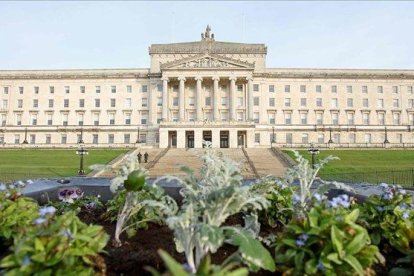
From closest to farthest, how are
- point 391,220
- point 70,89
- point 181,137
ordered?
point 391,220
point 181,137
point 70,89

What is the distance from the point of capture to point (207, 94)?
7388 centimetres

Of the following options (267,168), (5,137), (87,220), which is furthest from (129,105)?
(87,220)

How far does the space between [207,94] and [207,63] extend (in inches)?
274

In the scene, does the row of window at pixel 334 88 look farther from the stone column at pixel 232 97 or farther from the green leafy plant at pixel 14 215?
the green leafy plant at pixel 14 215

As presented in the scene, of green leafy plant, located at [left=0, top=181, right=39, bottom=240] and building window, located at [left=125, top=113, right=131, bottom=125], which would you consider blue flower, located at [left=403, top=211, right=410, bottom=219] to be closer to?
green leafy plant, located at [left=0, top=181, right=39, bottom=240]

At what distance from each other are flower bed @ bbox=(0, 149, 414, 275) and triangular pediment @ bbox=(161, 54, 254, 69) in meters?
65.6

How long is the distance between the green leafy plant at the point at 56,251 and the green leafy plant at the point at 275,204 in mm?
3405

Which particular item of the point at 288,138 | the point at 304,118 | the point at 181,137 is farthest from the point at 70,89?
the point at 304,118

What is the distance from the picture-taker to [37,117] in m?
77.1

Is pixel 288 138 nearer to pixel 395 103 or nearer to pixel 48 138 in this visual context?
pixel 395 103

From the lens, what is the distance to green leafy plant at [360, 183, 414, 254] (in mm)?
4805

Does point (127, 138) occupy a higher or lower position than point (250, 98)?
lower

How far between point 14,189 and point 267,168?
32.8 m

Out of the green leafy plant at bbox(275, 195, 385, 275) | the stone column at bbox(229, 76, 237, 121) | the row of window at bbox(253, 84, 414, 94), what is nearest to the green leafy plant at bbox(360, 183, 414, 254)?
the green leafy plant at bbox(275, 195, 385, 275)
